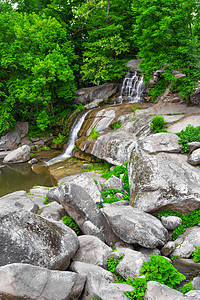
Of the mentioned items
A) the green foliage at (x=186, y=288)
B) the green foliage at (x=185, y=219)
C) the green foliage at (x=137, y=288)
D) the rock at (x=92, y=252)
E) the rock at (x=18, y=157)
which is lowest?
the green foliage at (x=185, y=219)

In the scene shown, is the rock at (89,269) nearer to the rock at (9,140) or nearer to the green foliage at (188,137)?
the green foliage at (188,137)

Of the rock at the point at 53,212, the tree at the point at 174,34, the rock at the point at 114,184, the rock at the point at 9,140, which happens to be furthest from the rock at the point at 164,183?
the rock at the point at 9,140

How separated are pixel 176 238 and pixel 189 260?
0.82 metres

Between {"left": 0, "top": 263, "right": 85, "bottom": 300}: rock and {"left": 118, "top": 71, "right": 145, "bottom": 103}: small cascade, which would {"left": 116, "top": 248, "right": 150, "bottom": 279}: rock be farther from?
{"left": 118, "top": 71, "right": 145, "bottom": 103}: small cascade

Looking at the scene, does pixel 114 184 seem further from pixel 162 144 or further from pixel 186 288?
pixel 186 288

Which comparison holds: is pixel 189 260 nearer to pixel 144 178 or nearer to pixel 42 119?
pixel 144 178

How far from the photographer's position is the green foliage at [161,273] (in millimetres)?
4844

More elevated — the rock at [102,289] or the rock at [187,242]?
the rock at [102,289]

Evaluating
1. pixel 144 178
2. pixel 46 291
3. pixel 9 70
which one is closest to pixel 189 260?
pixel 144 178

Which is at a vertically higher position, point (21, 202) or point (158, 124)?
point (158, 124)

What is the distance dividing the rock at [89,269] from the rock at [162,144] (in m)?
5.13

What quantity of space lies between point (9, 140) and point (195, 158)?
17904 millimetres

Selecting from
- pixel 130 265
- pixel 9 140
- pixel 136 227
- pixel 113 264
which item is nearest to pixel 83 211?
pixel 136 227

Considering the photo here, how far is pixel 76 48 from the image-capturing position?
2544cm
